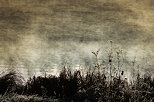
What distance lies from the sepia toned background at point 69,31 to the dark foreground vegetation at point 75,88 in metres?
0.43

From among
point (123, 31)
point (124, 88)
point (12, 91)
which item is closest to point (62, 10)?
point (123, 31)

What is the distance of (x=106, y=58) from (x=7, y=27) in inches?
72.4

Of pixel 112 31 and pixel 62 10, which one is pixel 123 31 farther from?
pixel 62 10

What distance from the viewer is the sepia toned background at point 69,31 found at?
8.58m

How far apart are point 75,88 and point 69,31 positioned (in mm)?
1309

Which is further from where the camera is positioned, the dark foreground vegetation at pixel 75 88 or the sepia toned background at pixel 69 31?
the sepia toned background at pixel 69 31

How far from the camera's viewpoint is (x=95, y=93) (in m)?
7.03

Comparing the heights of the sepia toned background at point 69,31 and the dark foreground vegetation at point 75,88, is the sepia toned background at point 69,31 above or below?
above

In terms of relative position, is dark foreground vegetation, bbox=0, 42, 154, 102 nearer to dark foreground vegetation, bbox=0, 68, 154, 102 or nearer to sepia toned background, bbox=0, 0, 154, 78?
dark foreground vegetation, bbox=0, 68, 154, 102

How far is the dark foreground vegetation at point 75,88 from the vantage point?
6.80 meters

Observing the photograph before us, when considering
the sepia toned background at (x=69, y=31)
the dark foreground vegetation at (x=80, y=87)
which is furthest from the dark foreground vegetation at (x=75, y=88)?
the sepia toned background at (x=69, y=31)

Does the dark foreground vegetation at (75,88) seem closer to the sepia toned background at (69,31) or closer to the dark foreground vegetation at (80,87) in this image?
the dark foreground vegetation at (80,87)

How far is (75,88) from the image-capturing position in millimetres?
7848

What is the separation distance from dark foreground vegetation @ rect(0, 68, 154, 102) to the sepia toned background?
43 centimetres
